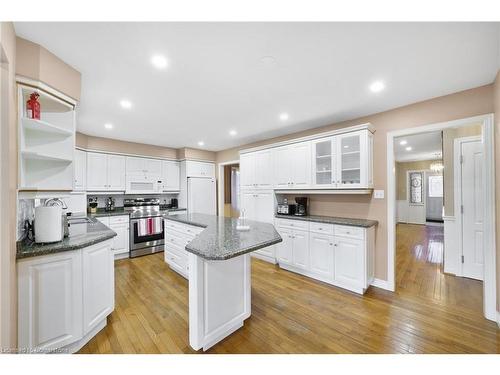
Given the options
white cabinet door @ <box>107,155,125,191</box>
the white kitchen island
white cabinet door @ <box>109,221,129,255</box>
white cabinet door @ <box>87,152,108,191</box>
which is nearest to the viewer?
the white kitchen island

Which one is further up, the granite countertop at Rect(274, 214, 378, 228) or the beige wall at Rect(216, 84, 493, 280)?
the beige wall at Rect(216, 84, 493, 280)

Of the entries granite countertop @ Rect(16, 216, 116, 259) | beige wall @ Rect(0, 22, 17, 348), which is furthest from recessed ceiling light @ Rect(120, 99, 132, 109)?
granite countertop @ Rect(16, 216, 116, 259)

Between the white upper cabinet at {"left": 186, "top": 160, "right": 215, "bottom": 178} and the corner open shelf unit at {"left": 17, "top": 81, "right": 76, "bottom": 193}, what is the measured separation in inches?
129

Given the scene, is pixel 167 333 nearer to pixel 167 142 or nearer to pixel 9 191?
pixel 9 191

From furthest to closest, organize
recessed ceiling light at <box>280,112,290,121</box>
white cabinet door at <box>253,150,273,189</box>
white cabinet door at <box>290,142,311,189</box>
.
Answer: white cabinet door at <box>253,150,273,189</box>
white cabinet door at <box>290,142,311,189</box>
recessed ceiling light at <box>280,112,290,121</box>

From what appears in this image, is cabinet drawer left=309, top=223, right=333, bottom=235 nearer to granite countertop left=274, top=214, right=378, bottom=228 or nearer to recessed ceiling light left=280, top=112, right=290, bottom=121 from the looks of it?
granite countertop left=274, top=214, right=378, bottom=228

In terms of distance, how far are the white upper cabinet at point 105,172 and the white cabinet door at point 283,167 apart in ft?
11.0

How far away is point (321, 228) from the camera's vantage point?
2.97m

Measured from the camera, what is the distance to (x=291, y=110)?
289 cm

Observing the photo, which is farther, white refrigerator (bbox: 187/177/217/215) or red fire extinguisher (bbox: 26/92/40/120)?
white refrigerator (bbox: 187/177/217/215)

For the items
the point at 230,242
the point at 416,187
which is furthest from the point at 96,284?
the point at 416,187

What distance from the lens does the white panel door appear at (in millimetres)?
2939

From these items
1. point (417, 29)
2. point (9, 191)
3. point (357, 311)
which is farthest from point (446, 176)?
point (9, 191)

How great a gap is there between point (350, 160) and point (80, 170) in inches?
189
